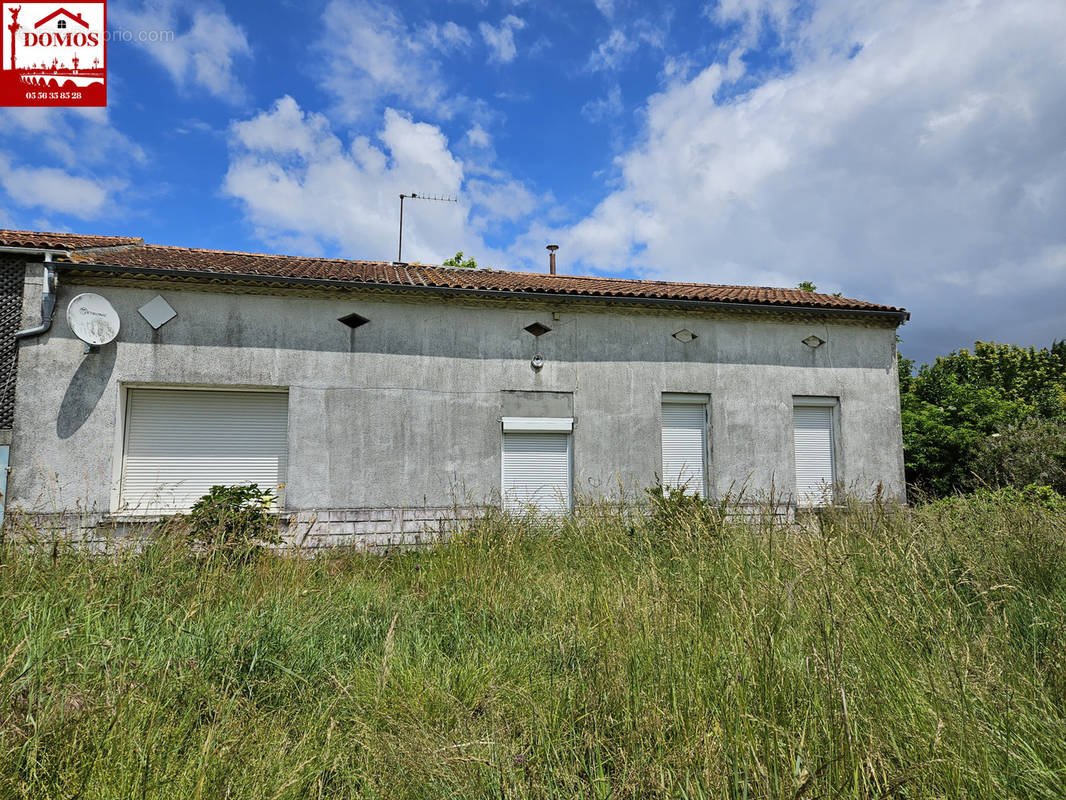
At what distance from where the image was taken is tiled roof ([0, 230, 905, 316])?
7.92 m

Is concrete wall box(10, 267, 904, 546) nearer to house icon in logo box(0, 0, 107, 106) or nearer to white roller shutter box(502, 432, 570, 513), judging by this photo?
white roller shutter box(502, 432, 570, 513)

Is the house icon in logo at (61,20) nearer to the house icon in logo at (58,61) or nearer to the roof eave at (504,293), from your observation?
the house icon in logo at (58,61)

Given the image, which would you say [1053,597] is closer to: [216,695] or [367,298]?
[216,695]

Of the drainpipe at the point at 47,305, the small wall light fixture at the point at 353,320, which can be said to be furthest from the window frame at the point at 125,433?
the small wall light fixture at the point at 353,320

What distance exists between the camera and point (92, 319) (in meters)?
7.30

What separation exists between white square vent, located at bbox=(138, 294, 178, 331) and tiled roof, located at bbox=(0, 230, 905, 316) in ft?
1.44

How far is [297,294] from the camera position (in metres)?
8.16

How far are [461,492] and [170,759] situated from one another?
6319mm

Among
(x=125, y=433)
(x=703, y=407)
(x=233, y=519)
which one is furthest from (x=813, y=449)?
(x=125, y=433)

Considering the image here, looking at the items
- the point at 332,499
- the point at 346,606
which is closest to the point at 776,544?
the point at 346,606

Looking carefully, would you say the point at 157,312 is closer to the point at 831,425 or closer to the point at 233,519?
the point at 233,519

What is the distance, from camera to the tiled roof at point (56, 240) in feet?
25.0

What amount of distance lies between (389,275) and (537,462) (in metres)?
3.84

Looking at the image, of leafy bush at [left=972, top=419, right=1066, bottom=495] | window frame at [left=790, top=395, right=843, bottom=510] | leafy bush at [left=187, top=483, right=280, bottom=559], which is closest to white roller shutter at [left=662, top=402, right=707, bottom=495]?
window frame at [left=790, top=395, right=843, bottom=510]
